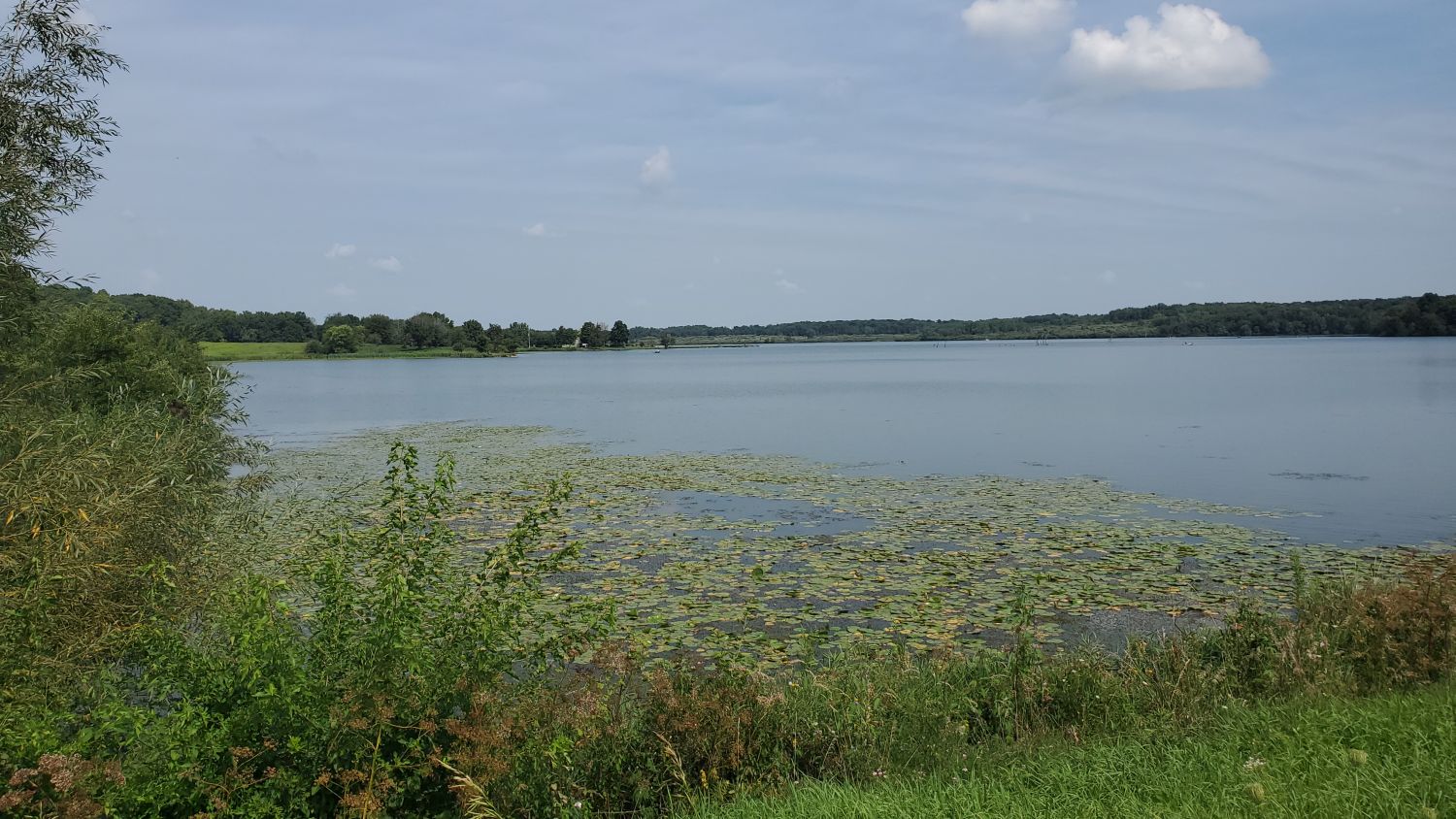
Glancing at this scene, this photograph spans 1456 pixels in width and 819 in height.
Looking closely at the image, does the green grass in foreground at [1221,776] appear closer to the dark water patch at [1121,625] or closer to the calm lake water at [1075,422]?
the dark water patch at [1121,625]

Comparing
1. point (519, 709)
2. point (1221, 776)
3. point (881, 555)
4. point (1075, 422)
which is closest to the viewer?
point (1221, 776)

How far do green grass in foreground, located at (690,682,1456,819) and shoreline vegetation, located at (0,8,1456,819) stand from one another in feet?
0.08

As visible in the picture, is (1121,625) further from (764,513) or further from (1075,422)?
(1075,422)

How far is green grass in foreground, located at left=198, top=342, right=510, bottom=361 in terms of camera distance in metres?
88.7

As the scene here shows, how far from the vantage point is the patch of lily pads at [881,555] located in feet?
31.1

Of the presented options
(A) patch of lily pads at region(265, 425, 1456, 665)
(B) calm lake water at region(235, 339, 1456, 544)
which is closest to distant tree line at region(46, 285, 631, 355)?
(B) calm lake water at region(235, 339, 1456, 544)

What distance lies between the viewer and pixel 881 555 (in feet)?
41.1

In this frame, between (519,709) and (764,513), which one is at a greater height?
(519,709)

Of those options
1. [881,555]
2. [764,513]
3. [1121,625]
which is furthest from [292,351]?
[1121,625]

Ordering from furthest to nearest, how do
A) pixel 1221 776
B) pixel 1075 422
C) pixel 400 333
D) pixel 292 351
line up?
pixel 400 333, pixel 292 351, pixel 1075 422, pixel 1221 776

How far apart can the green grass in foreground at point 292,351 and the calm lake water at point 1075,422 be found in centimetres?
2525

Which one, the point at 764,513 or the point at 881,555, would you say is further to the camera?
the point at 764,513

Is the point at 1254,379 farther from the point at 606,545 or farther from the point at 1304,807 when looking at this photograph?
the point at 1304,807

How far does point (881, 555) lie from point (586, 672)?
6.07 m
